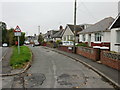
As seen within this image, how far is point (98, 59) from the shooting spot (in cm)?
1166

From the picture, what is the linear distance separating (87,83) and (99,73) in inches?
75.8

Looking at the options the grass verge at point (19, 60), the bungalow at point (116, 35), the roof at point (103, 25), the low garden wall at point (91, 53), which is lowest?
the grass verge at point (19, 60)

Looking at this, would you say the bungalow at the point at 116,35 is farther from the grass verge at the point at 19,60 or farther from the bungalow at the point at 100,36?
the grass verge at the point at 19,60

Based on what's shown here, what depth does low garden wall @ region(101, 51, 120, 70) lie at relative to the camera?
8118 mm

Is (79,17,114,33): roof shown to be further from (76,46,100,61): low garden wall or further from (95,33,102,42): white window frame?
(76,46,100,61): low garden wall

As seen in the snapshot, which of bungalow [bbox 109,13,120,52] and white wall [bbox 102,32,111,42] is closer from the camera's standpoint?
bungalow [bbox 109,13,120,52]

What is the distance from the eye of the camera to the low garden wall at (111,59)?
26.6 feet

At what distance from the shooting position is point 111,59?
884cm

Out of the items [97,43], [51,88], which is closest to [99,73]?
[51,88]

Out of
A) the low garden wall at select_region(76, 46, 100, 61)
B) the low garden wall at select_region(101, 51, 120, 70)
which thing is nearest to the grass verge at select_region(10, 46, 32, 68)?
the low garden wall at select_region(76, 46, 100, 61)

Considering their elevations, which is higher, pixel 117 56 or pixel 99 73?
pixel 117 56

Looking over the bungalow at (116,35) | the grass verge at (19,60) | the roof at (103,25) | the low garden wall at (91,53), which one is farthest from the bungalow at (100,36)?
the grass verge at (19,60)

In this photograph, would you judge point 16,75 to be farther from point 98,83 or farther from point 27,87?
point 98,83

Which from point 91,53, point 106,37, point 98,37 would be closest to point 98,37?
point 98,37
